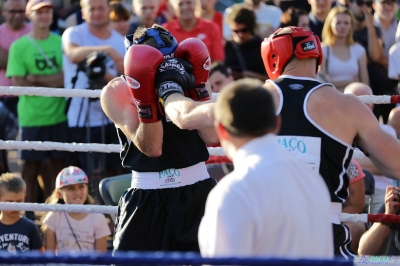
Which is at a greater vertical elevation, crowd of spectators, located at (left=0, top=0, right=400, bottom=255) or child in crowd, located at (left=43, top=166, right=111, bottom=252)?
crowd of spectators, located at (left=0, top=0, right=400, bottom=255)

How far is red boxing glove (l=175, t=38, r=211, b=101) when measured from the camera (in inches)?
138

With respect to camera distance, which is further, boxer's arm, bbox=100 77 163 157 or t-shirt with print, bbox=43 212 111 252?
t-shirt with print, bbox=43 212 111 252

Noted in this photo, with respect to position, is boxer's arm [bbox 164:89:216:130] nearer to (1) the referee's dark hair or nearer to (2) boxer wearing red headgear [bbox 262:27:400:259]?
(2) boxer wearing red headgear [bbox 262:27:400:259]

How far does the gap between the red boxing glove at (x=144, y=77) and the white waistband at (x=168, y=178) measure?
31cm

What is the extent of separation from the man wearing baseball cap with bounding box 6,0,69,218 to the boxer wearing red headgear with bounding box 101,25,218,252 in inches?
116

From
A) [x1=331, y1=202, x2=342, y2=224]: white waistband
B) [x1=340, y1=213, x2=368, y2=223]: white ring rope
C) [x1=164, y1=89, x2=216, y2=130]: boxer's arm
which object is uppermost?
[x1=164, y1=89, x2=216, y2=130]: boxer's arm

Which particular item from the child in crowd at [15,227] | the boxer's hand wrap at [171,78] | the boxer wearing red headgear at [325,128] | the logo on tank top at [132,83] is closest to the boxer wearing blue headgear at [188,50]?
the boxer's hand wrap at [171,78]

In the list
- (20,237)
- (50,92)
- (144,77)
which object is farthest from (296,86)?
(20,237)

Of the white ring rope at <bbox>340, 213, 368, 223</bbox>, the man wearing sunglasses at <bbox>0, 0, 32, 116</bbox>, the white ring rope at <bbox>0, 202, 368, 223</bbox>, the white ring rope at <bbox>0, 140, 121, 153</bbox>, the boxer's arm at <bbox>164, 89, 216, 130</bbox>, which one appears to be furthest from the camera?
the man wearing sunglasses at <bbox>0, 0, 32, 116</bbox>

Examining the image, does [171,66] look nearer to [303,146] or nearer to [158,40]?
[158,40]

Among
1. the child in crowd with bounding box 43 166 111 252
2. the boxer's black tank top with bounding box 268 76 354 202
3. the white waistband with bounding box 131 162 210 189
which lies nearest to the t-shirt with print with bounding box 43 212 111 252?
the child in crowd with bounding box 43 166 111 252

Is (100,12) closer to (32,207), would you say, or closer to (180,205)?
(32,207)

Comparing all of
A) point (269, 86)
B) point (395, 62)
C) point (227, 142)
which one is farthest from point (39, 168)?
point (227, 142)

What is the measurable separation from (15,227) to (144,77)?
2.05m
